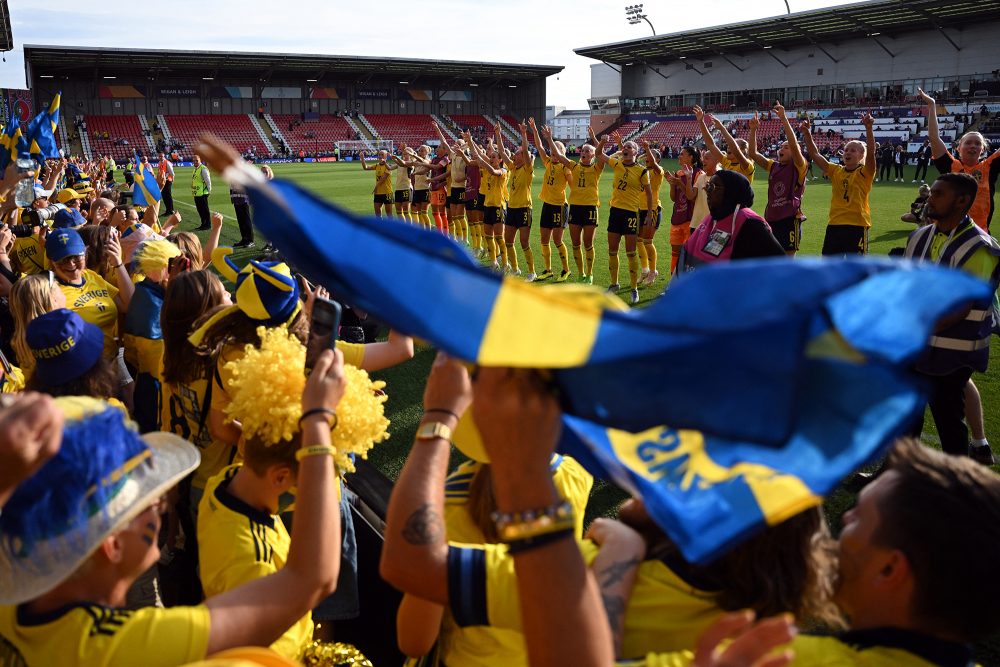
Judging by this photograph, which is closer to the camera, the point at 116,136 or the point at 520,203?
the point at 520,203

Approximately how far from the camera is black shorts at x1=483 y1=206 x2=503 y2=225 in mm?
13211

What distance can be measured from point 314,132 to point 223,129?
7.85 metres

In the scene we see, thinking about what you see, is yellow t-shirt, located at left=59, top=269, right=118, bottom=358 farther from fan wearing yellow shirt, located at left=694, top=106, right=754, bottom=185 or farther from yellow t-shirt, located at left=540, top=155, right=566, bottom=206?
yellow t-shirt, located at left=540, top=155, right=566, bottom=206

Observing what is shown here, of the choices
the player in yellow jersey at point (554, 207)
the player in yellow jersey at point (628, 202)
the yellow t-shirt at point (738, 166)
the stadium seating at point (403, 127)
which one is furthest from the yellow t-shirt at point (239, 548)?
the stadium seating at point (403, 127)

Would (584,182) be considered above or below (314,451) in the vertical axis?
above

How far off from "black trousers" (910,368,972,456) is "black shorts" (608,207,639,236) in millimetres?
6787

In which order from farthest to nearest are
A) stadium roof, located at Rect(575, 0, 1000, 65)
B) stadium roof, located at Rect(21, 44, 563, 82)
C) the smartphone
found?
Answer: stadium roof, located at Rect(21, 44, 563, 82)
stadium roof, located at Rect(575, 0, 1000, 65)
the smartphone

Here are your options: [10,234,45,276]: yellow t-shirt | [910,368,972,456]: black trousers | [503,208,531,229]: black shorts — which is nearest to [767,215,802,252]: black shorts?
[503,208,531,229]: black shorts

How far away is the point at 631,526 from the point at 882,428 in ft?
2.19

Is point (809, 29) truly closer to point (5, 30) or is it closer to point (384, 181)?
point (384, 181)

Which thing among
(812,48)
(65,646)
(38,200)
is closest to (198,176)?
(38,200)

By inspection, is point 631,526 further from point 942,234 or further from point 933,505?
point 942,234

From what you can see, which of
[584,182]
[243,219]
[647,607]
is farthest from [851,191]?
[243,219]

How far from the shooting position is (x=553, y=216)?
12.1 meters
